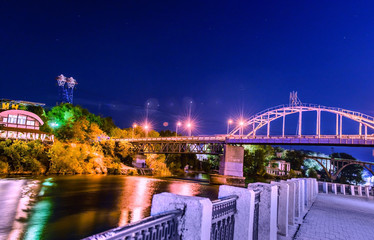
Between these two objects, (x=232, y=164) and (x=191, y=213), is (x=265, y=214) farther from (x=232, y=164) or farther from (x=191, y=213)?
(x=232, y=164)

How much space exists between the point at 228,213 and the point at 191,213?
1826 mm

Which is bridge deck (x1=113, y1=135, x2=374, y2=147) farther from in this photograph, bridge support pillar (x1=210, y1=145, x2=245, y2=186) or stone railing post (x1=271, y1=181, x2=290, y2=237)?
stone railing post (x1=271, y1=181, x2=290, y2=237)

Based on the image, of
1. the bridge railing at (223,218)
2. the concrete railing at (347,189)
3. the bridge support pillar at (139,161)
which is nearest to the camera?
the bridge railing at (223,218)

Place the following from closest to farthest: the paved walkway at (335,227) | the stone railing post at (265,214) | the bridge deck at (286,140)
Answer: the stone railing post at (265,214), the paved walkway at (335,227), the bridge deck at (286,140)

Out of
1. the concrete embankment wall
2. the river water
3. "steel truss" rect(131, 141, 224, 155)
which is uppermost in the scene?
"steel truss" rect(131, 141, 224, 155)

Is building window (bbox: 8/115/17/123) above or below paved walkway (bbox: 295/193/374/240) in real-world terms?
above

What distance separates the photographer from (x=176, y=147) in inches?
3214

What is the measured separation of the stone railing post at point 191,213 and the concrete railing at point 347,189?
105 ft

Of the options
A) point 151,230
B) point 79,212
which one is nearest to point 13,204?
point 79,212

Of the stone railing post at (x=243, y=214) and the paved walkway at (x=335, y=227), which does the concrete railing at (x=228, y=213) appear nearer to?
the stone railing post at (x=243, y=214)

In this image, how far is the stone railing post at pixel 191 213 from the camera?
414 cm

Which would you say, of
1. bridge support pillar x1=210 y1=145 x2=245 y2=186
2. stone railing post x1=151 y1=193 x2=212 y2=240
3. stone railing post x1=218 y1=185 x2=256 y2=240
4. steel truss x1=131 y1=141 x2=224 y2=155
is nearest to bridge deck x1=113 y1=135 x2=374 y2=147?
steel truss x1=131 y1=141 x2=224 y2=155

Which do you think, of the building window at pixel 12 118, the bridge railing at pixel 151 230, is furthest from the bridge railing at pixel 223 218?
the building window at pixel 12 118

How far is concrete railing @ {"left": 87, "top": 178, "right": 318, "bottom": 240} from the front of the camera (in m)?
4.19
